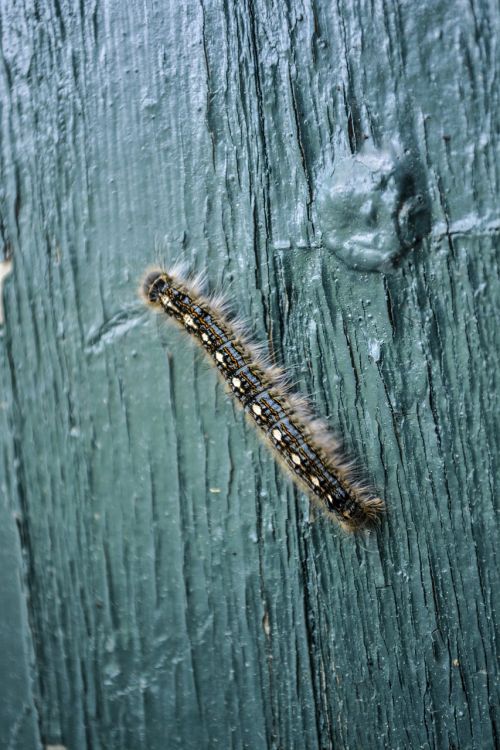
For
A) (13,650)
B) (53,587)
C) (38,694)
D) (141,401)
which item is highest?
(141,401)

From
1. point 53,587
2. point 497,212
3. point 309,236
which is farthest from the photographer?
point 53,587

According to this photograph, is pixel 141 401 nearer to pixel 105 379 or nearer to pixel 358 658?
pixel 105 379

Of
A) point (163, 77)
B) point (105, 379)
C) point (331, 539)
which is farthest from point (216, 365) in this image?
point (163, 77)

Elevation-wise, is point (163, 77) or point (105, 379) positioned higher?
point (163, 77)

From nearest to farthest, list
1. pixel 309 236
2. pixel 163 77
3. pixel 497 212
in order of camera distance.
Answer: pixel 497 212
pixel 309 236
pixel 163 77
